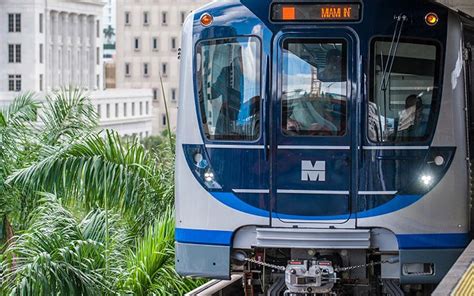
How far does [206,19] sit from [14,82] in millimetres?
134284

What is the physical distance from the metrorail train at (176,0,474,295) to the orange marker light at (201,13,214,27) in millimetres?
74

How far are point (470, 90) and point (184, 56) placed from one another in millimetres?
2717

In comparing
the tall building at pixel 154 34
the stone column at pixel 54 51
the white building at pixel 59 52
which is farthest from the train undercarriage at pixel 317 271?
the tall building at pixel 154 34

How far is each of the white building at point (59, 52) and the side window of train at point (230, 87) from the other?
113 metres

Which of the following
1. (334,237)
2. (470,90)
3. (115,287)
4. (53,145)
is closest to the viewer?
(334,237)

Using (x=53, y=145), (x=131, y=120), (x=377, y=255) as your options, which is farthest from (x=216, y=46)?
(x=131, y=120)

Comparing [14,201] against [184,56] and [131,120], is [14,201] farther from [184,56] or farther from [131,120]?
[131,120]

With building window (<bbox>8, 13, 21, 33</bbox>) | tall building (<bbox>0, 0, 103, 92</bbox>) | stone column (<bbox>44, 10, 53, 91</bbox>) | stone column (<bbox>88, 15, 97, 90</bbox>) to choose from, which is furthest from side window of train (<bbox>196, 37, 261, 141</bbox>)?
stone column (<bbox>88, 15, 97, 90</bbox>)

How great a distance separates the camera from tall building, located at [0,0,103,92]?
144125 mm

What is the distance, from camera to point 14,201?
59.5ft

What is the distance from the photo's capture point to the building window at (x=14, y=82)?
473ft

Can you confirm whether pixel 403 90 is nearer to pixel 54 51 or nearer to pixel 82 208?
pixel 82 208

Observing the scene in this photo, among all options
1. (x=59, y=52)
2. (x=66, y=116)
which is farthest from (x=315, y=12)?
(x=59, y=52)

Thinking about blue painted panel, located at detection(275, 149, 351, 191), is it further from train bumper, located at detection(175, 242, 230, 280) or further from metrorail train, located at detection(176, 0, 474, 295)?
train bumper, located at detection(175, 242, 230, 280)
